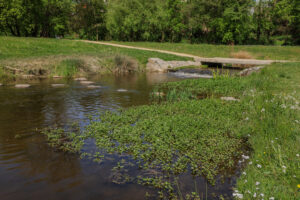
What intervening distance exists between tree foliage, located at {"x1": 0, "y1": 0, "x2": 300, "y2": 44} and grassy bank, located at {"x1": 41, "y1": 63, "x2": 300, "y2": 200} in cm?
4034

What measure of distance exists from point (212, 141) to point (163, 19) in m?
46.8

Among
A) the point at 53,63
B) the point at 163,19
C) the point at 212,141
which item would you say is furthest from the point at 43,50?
the point at 163,19

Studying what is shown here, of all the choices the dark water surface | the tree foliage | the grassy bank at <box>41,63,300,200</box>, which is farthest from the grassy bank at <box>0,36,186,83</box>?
the tree foliage

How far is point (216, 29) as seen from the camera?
4972 cm

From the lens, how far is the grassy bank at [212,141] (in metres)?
4.17

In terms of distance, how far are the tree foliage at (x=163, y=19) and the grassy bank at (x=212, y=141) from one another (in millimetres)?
40341

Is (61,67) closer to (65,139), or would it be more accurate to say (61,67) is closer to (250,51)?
(65,139)

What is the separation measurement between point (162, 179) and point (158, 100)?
6.55 metres

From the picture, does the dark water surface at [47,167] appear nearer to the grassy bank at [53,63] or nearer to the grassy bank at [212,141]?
the grassy bank at [212,141]

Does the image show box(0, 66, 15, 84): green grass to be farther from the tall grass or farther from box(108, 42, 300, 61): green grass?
box(108, 42, 300, 61): green grass

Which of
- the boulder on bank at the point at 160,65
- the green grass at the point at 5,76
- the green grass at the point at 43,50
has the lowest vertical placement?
the green grass at the point at 5,76

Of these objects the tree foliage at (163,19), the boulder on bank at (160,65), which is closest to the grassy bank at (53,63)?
the boulder on bank at (160,65)

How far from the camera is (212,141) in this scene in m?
6.20

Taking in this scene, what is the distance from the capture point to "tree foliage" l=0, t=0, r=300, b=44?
146 feet
